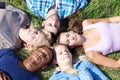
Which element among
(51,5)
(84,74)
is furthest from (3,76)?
(51,5)

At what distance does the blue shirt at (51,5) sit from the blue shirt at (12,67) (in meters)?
0.49

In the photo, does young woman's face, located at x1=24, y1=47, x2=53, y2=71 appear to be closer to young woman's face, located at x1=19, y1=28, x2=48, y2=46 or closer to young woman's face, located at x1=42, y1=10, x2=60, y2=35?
young woman's face, located at x1=19, y1=28, x2=48, y2=46

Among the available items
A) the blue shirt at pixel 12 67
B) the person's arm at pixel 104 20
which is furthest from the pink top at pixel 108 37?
the blue shirt at pixel 12 67

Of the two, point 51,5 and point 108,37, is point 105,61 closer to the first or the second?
point 108,37

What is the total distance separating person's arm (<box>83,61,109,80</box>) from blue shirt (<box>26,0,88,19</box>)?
0.51m

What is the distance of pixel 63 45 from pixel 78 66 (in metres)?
0.21

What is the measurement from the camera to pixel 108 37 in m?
3.31

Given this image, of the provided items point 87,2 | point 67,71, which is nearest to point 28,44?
point 67,71

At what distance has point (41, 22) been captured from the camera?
11.5 ft

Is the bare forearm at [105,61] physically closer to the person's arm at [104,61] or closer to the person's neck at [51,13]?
the person's arm at [104,61]

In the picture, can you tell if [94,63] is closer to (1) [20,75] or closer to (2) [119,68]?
(2) [119,68]

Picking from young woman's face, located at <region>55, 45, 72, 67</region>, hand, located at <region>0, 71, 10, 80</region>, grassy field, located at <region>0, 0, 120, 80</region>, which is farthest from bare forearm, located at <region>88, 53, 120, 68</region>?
hand, located at <region>0, 71, 10, 80</region>

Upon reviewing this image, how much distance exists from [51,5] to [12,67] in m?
0.70

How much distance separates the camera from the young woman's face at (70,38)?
10.8 ft
